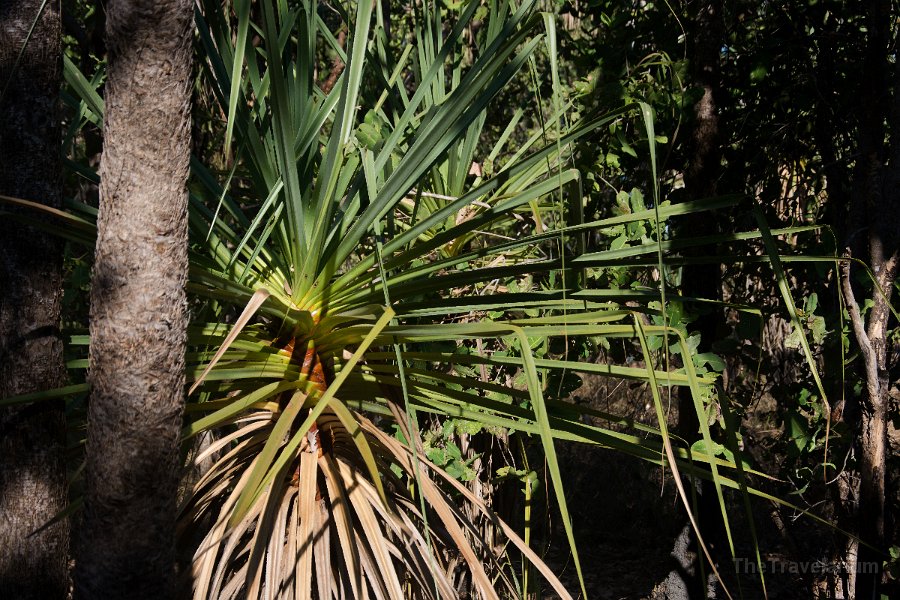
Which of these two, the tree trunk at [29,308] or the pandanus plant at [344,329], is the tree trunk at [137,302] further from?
the tree trunk at [29,308]

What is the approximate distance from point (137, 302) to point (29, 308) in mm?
405

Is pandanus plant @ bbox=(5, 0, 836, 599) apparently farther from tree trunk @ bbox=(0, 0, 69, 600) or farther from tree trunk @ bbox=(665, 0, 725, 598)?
tree trunk @ bbox=(665, 0, 725, 598)

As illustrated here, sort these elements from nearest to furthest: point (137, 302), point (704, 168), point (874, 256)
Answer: point (137, 302)
point (874, 256)
point (704, 168)

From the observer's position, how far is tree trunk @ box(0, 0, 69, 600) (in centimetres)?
138

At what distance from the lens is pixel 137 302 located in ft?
3.72

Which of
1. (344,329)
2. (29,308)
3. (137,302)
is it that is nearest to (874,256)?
(344,329)

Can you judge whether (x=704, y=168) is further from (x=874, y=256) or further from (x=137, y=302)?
(x=137, y=302)

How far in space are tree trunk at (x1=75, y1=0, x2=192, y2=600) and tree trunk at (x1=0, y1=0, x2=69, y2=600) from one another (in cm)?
30

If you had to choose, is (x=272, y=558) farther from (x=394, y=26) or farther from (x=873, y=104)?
(x=394, y=26)

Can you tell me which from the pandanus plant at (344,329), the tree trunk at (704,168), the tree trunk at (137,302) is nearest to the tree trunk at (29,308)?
the pandanus plant at (344,329)

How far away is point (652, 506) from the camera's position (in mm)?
5348

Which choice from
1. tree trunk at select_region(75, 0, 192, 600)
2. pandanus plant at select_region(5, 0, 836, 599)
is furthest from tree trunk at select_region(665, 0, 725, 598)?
tree trunk at select_region(75, 0, 192, 600)

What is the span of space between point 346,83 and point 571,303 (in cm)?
62

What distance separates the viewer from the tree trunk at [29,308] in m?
1.38
